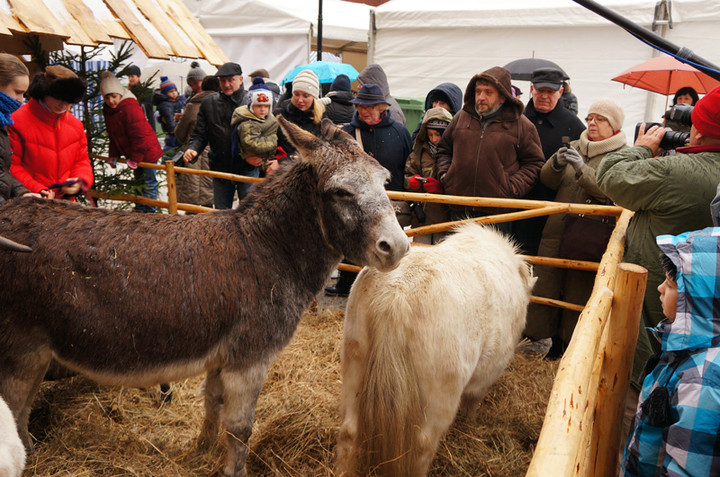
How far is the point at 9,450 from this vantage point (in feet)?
4.78

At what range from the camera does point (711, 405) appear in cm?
142

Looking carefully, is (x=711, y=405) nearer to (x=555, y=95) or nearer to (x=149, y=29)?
(x=555, y=95)

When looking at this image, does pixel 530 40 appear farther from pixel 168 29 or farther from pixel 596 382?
pixel 596 382

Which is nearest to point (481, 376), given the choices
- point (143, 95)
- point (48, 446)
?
point (48, 446)

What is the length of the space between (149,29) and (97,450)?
4.09 m

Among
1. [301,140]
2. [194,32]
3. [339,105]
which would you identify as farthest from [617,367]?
[194,32]

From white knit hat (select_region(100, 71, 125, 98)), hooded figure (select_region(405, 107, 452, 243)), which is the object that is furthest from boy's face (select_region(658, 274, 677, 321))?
white knit hat (select_region(100, 71, 125, 98))

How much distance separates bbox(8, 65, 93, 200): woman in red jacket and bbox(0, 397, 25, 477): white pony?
92.5 inches

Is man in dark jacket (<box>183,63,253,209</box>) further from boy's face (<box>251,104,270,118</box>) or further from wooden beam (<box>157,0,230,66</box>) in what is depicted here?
boy's face (<box>251,104,270,118</box>)

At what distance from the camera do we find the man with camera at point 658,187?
2.71 metres

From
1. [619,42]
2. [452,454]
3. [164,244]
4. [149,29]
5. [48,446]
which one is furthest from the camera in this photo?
[619,42]

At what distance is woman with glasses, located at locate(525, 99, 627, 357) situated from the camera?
408 cm

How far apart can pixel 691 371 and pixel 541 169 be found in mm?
3162

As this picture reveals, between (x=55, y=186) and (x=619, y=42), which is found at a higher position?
(x=619, y=42)
